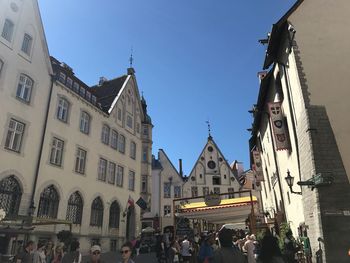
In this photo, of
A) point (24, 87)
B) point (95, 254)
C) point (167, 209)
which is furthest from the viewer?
point (167, 209)

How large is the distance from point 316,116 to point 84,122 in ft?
60.4

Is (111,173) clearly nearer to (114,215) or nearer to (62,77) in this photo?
(114,215)

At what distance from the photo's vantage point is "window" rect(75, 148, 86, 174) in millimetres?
24062

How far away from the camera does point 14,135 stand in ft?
61.9

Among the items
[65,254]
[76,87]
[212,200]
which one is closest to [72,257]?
[65,254]

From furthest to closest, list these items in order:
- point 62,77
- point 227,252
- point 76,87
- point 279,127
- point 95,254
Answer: point 76,87 < point 62,77 < point 279,127 < point 95,254 < point 227,252

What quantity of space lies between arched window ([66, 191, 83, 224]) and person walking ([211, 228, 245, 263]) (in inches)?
768

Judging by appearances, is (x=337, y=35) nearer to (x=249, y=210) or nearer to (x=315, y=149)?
(x=315, y=149)

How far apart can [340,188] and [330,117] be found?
254 centimetres

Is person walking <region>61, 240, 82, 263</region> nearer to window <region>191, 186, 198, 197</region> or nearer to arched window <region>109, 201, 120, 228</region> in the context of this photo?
arched window <region>109, 201, 120, 228</region>

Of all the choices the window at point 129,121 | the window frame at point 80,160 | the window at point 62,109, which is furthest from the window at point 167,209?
the window at point 62,109

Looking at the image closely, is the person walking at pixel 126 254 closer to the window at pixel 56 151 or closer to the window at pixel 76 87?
Result: the window at pixel 56 151

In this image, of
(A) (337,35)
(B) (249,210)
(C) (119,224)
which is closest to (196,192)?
(C) (119,224)

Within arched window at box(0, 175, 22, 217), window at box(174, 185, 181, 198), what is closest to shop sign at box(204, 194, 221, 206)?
arched window at box(0, 175, 22, 217)
